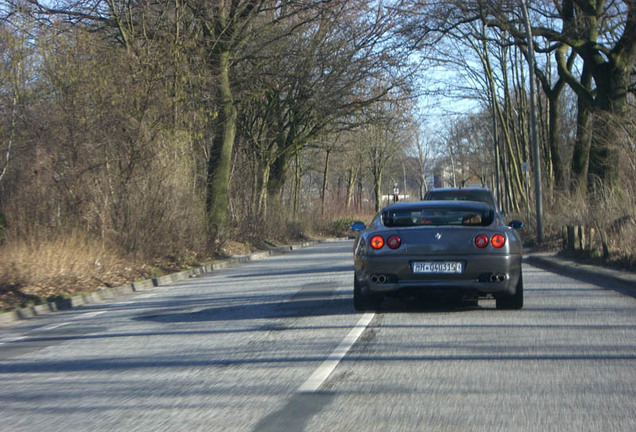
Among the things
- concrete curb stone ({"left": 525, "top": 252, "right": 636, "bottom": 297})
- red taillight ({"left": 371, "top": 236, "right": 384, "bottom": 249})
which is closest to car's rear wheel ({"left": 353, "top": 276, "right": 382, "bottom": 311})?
red taillight ({"left": 371, "top": 236, "right": 384, "bottom": 249})

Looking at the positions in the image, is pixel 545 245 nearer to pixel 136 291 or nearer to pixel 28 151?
pixel 136 291

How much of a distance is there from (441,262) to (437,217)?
1.19m

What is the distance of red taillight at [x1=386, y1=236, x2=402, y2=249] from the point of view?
31.7ft

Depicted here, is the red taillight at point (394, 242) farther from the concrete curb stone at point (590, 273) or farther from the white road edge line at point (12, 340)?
the white road edge line at point (12, 340)

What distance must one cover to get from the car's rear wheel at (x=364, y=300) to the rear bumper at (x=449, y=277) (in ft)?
0.78

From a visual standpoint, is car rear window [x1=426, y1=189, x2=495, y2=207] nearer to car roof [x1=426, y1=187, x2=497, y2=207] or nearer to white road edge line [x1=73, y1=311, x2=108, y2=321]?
car roof [x1=426, y1=187, x2=497, y2=207]

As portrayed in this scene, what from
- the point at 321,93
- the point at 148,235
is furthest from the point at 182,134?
the point at 321,93

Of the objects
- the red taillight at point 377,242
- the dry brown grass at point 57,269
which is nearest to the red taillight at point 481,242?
the red taillight at point 377,242

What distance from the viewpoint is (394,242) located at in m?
9.69

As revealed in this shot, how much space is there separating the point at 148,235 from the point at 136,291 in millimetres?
4070

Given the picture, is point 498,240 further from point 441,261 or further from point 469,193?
point 469,193

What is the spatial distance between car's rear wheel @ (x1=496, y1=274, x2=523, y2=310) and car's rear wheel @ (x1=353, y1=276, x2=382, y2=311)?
61.6 inches

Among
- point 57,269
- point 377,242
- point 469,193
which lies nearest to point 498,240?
point 377,242

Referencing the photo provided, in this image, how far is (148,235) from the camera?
19859 mm
